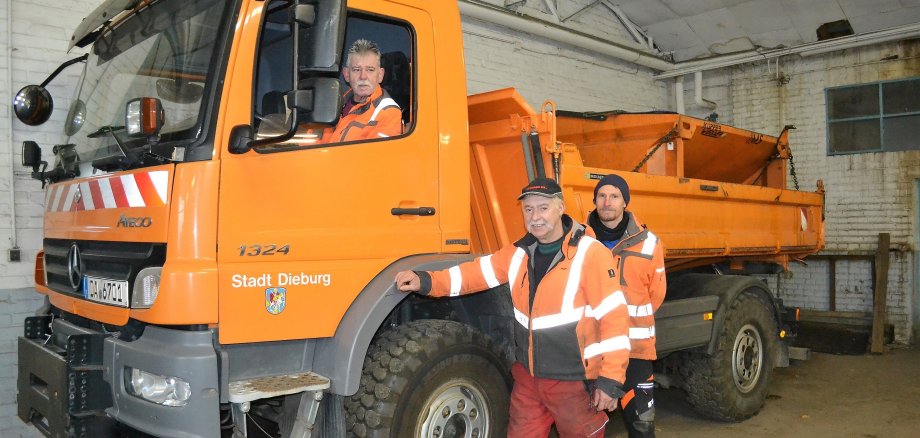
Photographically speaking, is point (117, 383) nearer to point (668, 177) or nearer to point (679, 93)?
point (668, 177)

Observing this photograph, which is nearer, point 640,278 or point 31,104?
point 640,278

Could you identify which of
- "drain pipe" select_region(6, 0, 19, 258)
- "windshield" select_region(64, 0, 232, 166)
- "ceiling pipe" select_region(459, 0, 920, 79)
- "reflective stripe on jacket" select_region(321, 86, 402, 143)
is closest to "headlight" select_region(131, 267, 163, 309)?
"windshield" select_region(64, 0, 232, 166)

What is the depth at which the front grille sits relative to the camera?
2756mm

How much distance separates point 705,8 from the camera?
9.65 meters

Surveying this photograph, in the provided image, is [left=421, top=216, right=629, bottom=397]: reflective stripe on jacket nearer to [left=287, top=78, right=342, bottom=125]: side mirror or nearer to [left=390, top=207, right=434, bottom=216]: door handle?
[left=390, top=207, right=434, bottom=216]: door handle

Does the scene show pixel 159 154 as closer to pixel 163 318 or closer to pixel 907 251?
pixel 163 318

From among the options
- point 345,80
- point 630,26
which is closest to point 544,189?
point 345,80

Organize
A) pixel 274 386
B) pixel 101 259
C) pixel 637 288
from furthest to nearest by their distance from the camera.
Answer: pixel 637 288
pixel 101 259
pixel 274 386

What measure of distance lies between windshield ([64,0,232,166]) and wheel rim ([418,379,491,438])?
1.58 meters

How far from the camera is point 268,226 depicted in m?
2.87

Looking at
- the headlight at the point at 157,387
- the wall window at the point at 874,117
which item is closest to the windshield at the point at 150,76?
the headlight at the point at 157,387

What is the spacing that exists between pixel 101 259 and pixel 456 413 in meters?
1.76

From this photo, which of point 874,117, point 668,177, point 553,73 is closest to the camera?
point 668,177

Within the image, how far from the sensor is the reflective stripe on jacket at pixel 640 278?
12.3 ft
